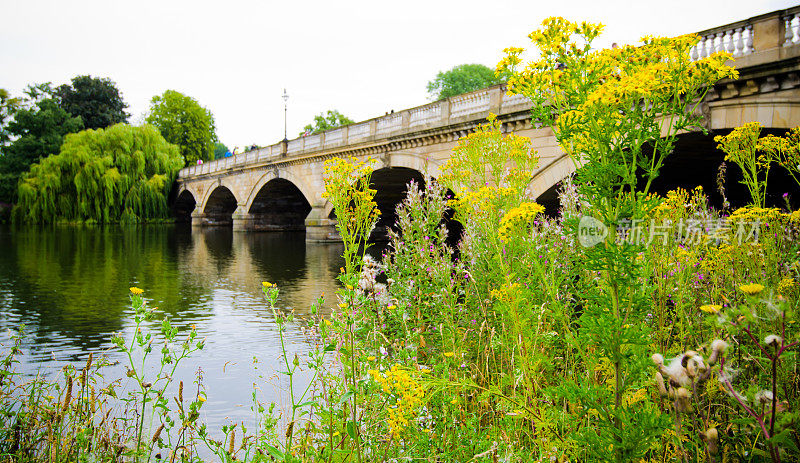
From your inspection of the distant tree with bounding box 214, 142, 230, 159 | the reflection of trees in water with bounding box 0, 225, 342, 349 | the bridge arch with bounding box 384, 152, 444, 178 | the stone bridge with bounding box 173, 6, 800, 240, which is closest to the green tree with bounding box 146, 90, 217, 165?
the stone bridge with bounding box 173, 6, 800, 240

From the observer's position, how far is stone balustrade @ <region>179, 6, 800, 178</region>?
834cm

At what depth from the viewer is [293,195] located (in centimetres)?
3281

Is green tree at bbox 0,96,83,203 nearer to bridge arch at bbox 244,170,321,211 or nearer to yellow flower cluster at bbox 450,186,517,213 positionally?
bridge arch at bbox 244,170,321,211

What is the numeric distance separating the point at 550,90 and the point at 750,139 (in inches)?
89.6

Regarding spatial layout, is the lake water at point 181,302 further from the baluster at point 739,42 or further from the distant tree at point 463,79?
the distant tree at point 463,79

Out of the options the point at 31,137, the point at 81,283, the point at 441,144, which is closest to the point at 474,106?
the point at 441,144

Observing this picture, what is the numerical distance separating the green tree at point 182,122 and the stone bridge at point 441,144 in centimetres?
1330

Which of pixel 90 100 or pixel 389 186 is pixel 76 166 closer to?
pixel 389 186

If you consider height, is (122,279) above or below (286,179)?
below

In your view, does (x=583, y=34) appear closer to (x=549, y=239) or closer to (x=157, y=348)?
(x=549, y=239)

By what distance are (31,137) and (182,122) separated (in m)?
13.5

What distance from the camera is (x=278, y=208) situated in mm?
33906

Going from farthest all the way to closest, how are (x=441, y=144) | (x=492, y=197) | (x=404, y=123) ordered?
1. (x=404, y=123)
2. (x=441, y=144)
3. (x=492, y=197)

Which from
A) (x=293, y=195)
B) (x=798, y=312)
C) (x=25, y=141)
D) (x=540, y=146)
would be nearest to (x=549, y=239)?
(x=798, y=312)
